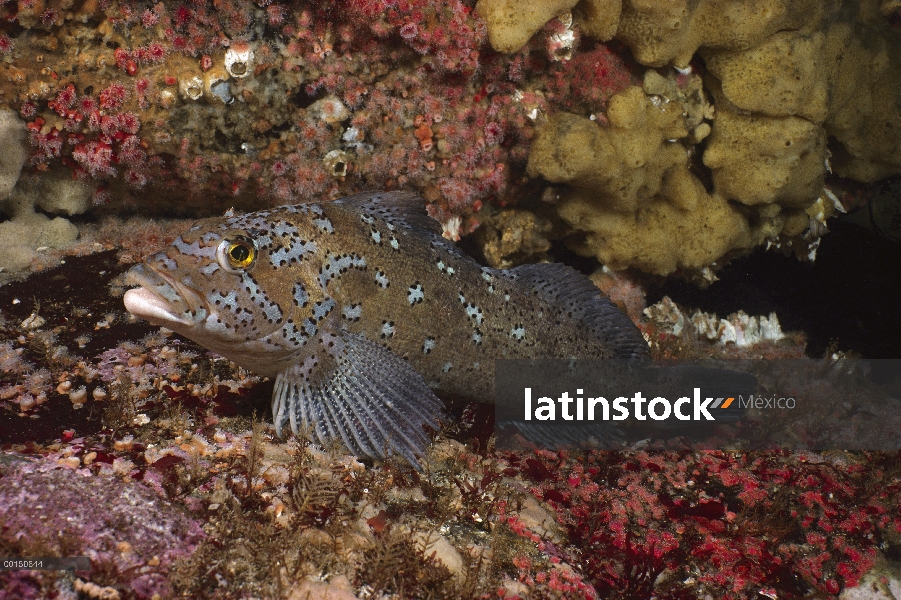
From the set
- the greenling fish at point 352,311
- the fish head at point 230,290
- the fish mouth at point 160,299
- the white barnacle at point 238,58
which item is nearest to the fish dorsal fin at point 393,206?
the greenling fish at point 352,311

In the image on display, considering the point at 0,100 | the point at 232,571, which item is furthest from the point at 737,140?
the point at 0,100

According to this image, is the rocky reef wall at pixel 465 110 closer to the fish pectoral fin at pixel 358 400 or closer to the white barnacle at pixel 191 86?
the white barnacle at pixel 191 86

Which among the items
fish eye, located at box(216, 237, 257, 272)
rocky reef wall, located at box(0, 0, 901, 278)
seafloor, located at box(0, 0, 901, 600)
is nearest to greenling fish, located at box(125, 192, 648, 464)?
fish eye, located at box(216, 237, 257, 272)

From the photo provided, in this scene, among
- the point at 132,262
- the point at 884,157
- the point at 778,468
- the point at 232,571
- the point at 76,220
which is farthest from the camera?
the point at 884,157

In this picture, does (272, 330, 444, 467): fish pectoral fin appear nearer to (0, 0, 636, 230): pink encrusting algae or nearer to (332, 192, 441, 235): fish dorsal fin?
(332, 192, 441, 235): fish dorsal fin

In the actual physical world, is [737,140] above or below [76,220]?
above

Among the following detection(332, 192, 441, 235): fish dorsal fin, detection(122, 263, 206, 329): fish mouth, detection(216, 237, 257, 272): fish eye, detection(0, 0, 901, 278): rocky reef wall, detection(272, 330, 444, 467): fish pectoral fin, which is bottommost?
detection(272, 330, 444, 467): fish pectoral fin

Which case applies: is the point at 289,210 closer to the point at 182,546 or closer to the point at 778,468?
the point at 182,546
